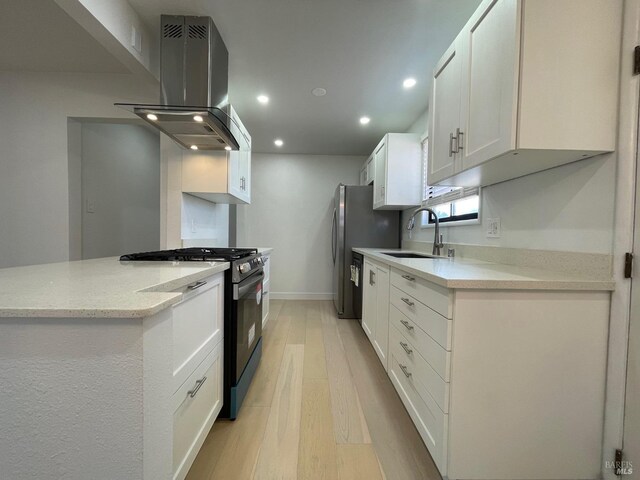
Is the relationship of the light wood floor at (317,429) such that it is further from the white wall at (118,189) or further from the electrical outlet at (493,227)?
the white wall at (118,189)

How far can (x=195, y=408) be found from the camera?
115 cm

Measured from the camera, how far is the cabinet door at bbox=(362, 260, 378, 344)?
92.2 inches

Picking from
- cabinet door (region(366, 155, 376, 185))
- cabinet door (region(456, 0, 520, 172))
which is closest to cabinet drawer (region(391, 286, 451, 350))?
cabinet door (region(456, 0, 520, 172))

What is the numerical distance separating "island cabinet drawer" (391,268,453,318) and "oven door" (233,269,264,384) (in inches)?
37.5

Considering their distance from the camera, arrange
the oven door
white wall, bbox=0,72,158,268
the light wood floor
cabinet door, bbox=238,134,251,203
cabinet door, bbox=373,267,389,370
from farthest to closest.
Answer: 1. cabinet door, bbox=238,134,251,203
2. white wall, bbox=0,72,158,268
3. cabinet door, bbox=373,267,389,370
4. the oven door
5. the light wood floor

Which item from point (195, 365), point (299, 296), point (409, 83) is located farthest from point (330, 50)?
point (299, 296)

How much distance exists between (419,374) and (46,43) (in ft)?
10.6

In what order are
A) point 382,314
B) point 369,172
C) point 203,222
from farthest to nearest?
point 369,172, point 203,222, point 382,314

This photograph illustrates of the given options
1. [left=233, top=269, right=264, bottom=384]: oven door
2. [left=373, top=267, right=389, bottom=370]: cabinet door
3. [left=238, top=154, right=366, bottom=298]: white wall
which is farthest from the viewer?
[left=238, top=154, right=366, bottom=298]: white wall

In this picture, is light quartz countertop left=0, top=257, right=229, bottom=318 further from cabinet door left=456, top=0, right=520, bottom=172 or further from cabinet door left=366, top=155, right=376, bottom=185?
cabinet door left=366, top=155, right=376, bottom=185

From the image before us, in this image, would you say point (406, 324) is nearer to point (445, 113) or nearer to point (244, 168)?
point (445, 113)

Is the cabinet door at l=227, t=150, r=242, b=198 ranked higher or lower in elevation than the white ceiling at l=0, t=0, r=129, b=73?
lower

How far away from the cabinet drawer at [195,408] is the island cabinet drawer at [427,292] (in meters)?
1.05

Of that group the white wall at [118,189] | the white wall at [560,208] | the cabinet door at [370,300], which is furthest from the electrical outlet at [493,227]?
the white wall at [118,189]
